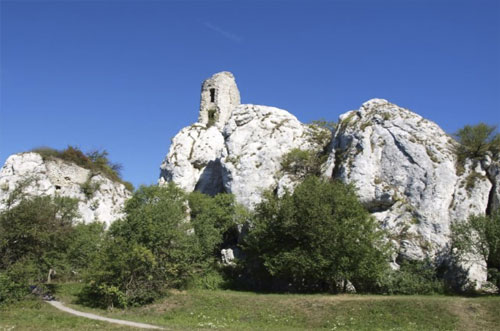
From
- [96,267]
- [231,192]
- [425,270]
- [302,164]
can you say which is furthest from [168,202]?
[425,270]

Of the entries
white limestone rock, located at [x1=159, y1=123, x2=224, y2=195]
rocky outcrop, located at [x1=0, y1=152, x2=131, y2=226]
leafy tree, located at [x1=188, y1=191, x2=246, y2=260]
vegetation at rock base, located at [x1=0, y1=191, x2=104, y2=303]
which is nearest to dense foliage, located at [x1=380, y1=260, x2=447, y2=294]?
leafy tree, located at [x1=188, y1=191, x2=246, y2=260]

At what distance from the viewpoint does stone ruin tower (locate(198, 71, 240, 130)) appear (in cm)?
5097

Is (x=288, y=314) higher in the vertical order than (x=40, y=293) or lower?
higher

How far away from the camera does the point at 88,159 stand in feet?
156

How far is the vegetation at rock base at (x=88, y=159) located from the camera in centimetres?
4484

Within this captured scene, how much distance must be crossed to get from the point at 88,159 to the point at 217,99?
680 inches

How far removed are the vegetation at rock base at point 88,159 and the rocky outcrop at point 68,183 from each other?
641mm

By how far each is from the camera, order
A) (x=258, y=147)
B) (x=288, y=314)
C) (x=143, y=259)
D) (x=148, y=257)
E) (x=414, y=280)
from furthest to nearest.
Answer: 1. (x=258, y=147)
2. (x=414, y=280)
3. (x=148, y=257)
4. (x=143, y=259)
5. (x=288, y=314)

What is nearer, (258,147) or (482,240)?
(482,240)

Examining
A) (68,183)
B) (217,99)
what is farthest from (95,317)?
(217,99)

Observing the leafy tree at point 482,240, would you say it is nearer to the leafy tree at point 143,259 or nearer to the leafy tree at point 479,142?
the leafy tree at point 479,142

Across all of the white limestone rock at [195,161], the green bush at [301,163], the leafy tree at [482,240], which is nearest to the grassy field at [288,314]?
the leafy tree at [482,240]

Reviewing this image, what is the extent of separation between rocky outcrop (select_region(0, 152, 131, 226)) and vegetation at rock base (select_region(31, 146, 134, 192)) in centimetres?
64

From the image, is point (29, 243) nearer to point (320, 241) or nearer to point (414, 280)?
point (320, 241)
